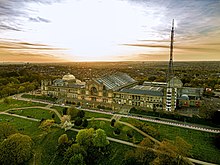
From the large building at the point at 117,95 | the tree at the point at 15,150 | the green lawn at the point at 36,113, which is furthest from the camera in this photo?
the large building at the point at 117,95

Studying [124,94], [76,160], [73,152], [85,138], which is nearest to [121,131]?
[85,138]

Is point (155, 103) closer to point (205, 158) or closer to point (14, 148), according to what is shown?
point (205, 158)

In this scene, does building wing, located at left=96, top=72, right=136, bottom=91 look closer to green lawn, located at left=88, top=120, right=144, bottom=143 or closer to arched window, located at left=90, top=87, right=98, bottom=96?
arched window, located at left=90, top=87, right=98, bottom=96

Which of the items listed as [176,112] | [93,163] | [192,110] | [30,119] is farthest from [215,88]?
[30,119]

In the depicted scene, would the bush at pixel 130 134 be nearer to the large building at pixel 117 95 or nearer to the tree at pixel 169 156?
the tree at pixel 169 156

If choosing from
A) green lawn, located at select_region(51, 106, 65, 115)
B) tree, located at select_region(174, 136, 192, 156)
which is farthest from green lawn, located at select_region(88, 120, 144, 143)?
green lawn, located at select_region(51, 106, 65, 115)

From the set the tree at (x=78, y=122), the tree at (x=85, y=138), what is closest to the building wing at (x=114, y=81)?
the tree at (x=78, y=122)

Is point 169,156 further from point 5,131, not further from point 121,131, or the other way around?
point 5,131
